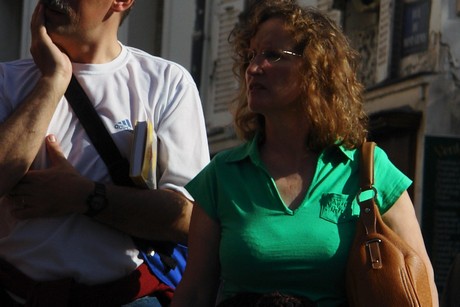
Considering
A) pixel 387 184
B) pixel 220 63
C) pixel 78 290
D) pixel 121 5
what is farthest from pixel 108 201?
pixel 220 63

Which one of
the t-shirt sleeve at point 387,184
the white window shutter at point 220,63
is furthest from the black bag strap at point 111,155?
the white window shutter at point 220,63

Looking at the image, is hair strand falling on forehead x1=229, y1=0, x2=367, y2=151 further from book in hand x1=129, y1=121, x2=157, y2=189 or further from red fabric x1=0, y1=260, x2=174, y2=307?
red fabric x1=0, y1=260, x2=174, y2=307

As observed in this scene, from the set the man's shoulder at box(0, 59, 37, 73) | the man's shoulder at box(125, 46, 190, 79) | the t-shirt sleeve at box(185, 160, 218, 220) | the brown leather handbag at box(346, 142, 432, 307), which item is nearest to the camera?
the brown leather handbag at box(346, 142, 432, 307)

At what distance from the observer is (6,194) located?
4805 mm

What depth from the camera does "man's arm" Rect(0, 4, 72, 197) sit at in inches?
187

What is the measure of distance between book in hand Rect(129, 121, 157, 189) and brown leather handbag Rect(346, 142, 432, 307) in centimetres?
71

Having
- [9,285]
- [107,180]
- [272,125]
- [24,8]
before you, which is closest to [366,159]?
[272,125]

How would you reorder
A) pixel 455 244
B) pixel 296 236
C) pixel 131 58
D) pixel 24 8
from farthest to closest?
pixel 24 8 < pixel 455 244 < pixel 131 58 < pixel 296 236

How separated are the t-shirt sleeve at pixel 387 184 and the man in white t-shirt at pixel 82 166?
0.61 metres

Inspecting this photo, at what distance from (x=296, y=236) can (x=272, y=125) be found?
1.47 ft

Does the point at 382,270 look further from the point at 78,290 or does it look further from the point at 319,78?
the point at 78,290

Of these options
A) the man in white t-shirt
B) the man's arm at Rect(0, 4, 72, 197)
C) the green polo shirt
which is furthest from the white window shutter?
the green polo shirt

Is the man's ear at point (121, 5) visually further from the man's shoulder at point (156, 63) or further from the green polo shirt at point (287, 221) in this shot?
the green polo shirt at point (287, 221)

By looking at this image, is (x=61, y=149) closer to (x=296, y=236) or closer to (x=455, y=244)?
(x=296, y=236)
